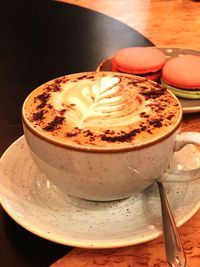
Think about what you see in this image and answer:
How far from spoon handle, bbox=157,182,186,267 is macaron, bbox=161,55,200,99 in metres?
0.38

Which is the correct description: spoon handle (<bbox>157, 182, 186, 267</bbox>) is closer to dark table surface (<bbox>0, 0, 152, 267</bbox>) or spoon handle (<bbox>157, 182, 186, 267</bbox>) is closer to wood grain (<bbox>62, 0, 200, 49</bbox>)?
dark table surface (<bbox>0, 0, 152, 267</bbox>)

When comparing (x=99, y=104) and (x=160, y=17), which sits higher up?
(x=99, y=104)

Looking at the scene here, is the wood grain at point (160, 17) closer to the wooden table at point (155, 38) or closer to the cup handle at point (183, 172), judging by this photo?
the wooden table at point (155, 38)

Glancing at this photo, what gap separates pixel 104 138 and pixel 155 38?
789mm

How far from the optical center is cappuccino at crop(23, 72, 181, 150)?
49 cm

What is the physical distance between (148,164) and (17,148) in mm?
239

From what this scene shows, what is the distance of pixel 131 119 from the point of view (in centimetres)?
53

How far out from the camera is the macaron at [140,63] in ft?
2.99

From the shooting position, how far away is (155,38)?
1210 mm

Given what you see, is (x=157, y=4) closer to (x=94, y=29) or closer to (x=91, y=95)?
(x=94, y=29)

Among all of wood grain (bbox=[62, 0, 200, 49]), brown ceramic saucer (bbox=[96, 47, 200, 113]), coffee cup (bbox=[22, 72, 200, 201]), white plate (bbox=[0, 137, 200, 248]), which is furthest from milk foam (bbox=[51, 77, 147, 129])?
wood grain (bbox=[62, 0, 200, 49])

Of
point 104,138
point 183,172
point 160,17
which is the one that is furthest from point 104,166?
point 160,17

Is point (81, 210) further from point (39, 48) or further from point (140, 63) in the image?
point (39, 48)

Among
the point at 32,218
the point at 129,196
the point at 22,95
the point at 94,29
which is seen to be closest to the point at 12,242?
the point at 32,218
